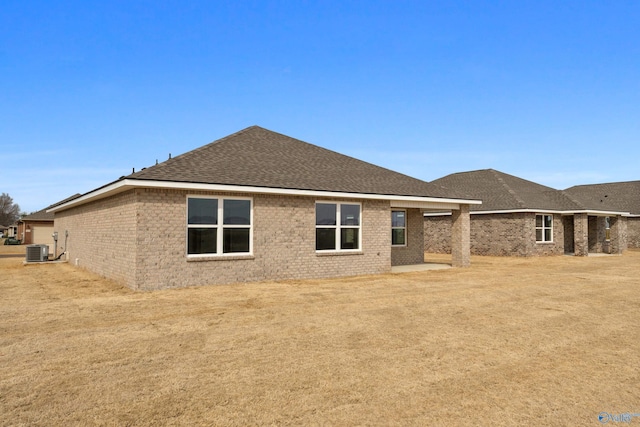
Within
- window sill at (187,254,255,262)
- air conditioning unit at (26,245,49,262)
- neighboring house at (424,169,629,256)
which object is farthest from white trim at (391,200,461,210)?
air conditioning unit at (26,245,49,262)

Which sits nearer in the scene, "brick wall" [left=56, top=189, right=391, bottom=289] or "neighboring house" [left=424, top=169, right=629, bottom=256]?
"brick wall" [left=56, top=189, right=391, bottom=289]

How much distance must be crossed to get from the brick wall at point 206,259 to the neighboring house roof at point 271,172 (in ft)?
1.72

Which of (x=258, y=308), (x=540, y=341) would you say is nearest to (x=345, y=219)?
(x=258, y=308)

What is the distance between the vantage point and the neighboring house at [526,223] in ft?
90.2

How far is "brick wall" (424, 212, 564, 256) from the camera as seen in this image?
27.2m

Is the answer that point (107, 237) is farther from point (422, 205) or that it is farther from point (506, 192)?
point (506, 192)

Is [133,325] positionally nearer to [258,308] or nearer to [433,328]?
[258,308]

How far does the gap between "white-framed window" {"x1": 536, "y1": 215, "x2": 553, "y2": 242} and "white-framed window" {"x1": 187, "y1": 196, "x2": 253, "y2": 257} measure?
22416mm

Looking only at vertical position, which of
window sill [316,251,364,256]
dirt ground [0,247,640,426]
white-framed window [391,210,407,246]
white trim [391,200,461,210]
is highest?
white trim [391,200,461,210]

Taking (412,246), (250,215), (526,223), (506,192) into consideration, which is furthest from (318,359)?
(506,192)

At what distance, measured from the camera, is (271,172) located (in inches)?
605

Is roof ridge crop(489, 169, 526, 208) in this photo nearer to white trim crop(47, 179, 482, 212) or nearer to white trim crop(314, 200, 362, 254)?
white trim crop(47, 179, 482, 212)

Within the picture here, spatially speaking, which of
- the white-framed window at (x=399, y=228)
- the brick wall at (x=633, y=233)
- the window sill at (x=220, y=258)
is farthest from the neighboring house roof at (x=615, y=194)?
the window sill at (x=220, y=258)

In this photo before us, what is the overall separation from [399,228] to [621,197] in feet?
108
